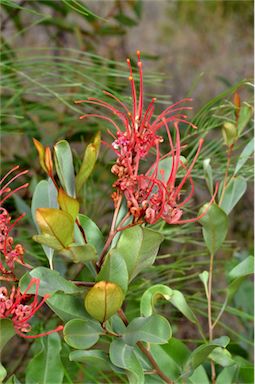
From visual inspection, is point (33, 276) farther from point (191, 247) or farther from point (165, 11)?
point (165, 11)

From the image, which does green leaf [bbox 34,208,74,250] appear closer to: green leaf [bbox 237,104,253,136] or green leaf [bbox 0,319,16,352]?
green leaf [bbox 0,319,16,352]

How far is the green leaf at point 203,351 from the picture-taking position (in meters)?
0.35

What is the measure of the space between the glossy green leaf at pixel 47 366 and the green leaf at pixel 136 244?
0.08 m

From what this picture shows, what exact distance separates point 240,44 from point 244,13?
5cm

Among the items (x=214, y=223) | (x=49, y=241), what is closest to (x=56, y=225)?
(x=49, y=241)

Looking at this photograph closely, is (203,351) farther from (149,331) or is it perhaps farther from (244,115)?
(244,115)

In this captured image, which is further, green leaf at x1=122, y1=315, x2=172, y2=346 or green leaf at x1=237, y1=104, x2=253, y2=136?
green leaf at x1=237, y1=104, x2=253, y2=136

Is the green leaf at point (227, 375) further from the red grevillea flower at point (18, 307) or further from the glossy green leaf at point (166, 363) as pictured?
the red grevillea flower at point (18, 307)

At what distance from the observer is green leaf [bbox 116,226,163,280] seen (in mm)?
315

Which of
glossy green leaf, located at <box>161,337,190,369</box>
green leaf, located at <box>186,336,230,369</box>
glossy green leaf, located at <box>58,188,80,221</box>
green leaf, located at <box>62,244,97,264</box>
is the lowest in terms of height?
glossy green leaf, located at <box>161,337,190,369</box>

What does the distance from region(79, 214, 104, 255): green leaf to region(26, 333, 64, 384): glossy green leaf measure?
0.22ft

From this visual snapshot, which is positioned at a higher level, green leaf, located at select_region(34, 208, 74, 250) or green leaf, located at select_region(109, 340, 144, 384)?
green leaf, located at select_region(34, 208, 74, 250)

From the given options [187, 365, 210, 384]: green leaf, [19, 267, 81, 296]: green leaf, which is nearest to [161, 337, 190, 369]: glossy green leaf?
[187, 365, 210, 384]: green leaf

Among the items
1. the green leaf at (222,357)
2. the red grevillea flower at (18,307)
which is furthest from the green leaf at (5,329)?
the green leaf at (222,357)
